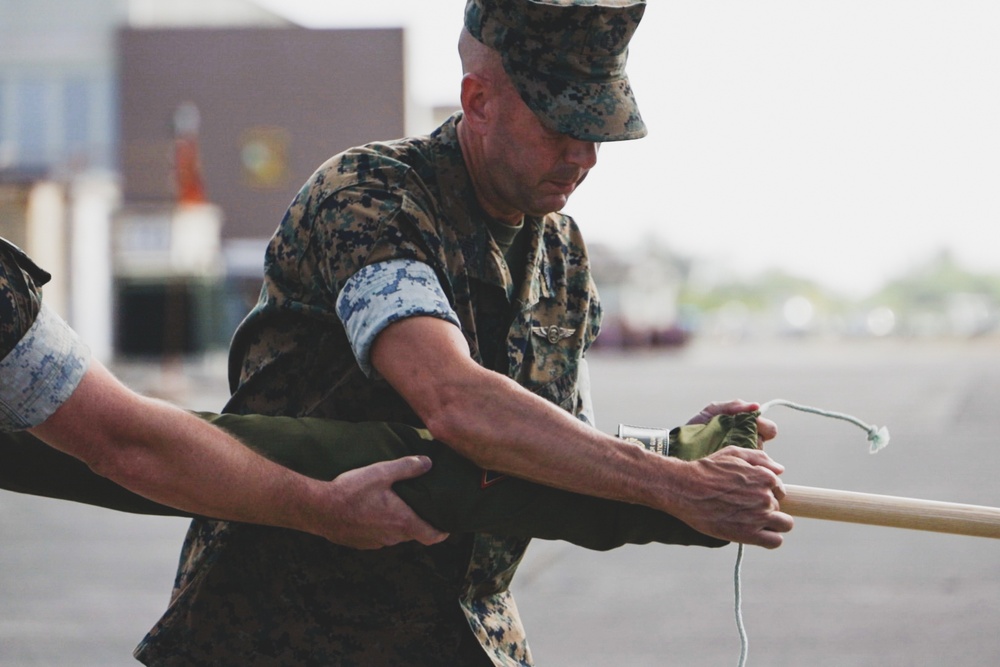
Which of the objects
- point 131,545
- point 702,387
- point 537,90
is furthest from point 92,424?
point 702,387

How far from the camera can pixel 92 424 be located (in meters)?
2.01

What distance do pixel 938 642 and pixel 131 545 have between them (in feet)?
16.8

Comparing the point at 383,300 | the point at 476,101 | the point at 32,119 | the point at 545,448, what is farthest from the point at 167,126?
the point at 545,448

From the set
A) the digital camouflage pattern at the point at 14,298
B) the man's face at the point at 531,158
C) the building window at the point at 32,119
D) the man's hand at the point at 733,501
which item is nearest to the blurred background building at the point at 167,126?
the building window at the point at 32,119

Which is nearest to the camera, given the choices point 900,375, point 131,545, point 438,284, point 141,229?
point 438,284

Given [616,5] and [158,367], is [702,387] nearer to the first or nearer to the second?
[158,367]

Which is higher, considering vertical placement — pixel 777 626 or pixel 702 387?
pixel 777 626

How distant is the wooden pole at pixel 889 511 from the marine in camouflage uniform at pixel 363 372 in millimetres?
569

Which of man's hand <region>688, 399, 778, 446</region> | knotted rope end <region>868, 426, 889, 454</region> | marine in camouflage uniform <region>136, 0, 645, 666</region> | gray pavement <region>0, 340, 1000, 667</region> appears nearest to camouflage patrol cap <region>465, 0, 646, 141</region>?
marine in camouflage uniform <region>136, 0, 645, 666</region>

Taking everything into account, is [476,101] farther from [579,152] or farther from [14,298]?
[14,298]

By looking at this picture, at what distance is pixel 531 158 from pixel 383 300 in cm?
43

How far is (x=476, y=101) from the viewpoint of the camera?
2459 mm

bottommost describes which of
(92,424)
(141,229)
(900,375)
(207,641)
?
(900,375)

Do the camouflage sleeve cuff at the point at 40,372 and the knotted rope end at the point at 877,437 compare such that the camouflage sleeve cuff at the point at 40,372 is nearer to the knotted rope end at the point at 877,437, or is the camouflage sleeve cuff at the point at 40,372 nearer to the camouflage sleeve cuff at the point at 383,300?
the camouflage sleeve cuff at the point at 383,300
